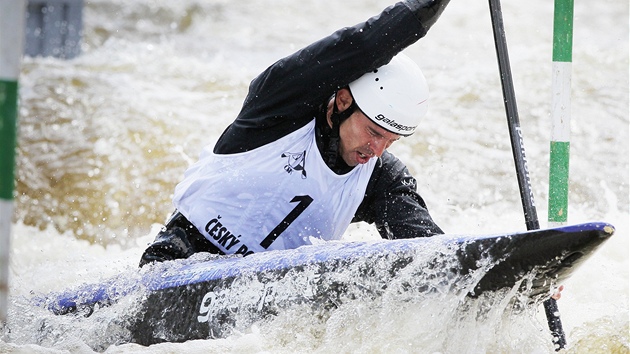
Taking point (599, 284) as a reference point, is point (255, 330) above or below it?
above

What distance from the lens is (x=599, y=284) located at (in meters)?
5.11

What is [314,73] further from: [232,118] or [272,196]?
[232,118]

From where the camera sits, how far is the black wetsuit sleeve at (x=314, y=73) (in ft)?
11.7

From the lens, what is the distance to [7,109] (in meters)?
2.01

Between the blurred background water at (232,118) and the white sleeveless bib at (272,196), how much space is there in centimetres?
60

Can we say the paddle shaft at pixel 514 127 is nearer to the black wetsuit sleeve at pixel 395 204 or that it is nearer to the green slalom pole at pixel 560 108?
the green slalom pole at pixel 560 108

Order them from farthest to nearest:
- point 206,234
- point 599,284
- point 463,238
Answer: point 599,284 < point 206,234 < point 463,238

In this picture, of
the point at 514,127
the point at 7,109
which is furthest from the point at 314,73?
the point at 7,109

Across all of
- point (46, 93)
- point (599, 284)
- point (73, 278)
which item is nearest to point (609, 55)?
point (599, 284)

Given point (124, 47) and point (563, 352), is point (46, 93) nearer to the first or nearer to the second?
point (124, 47)

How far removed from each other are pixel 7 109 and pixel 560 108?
8.10 feet

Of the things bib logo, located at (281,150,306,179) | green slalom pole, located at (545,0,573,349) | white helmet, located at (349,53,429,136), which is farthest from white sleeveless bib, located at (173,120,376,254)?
green slalom pole, located at (545,0,573,349)

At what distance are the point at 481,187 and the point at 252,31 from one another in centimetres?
790

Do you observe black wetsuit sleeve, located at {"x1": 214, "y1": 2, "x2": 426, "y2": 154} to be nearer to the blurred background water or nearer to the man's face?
the man's face
